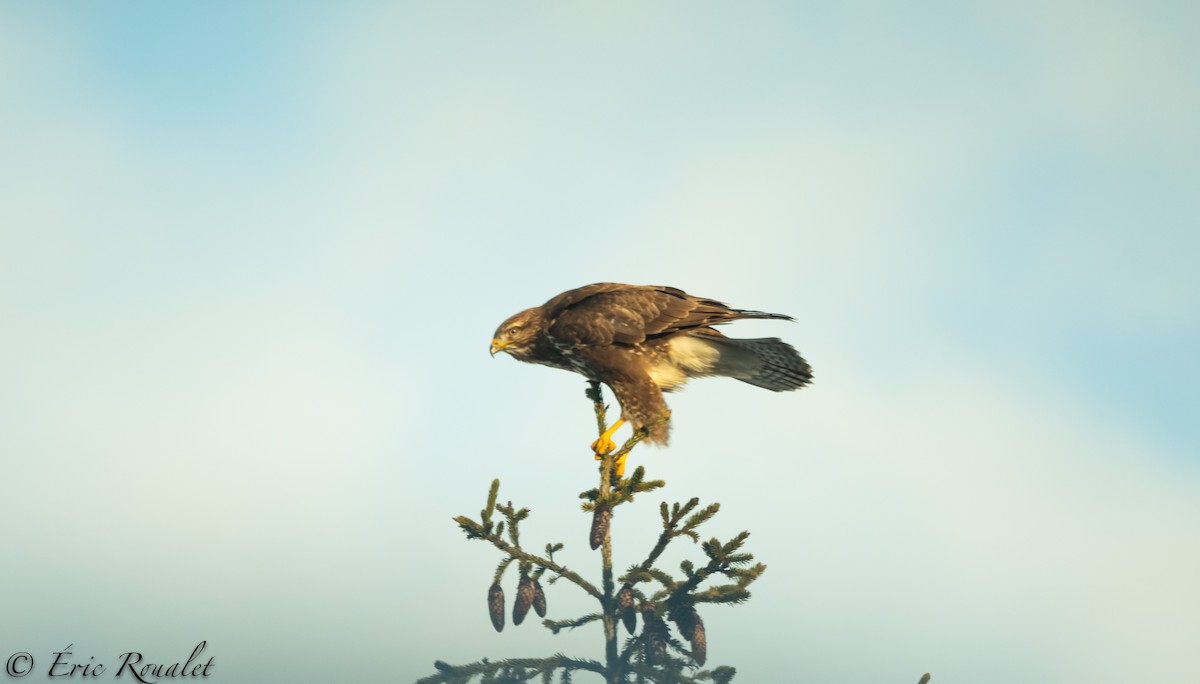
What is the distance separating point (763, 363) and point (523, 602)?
4.77m

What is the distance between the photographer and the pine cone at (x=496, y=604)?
381 inches

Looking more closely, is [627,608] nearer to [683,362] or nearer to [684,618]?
[684,618]

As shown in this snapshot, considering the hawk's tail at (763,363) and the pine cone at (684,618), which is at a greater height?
the hawk's tail at (763,363)

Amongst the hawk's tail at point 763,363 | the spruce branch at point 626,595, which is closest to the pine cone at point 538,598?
the spruce branch at point 626,595

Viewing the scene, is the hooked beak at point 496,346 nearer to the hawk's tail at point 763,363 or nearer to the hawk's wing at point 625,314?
the hawk's wing at point 625,314

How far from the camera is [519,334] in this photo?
39.2 feet

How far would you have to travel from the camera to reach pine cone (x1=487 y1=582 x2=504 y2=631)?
9.69 metres

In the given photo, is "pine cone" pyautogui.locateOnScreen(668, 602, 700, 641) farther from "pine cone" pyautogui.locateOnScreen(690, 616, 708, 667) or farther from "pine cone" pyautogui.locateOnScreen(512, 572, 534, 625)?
"pine cone" pyautogui.locateOnScreen(512, 572, 534, 625)

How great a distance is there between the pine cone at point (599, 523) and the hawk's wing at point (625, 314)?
2.77 meters

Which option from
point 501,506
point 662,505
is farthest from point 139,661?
point 662,505

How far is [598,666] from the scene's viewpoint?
9.55 m

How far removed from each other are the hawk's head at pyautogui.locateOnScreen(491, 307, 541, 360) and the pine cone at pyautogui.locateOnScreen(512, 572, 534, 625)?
10.7ft

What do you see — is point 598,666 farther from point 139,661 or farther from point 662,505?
point 139,661

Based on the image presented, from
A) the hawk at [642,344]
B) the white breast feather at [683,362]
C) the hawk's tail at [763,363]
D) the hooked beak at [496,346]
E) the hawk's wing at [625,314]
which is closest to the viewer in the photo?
the hawk at [642,344]
